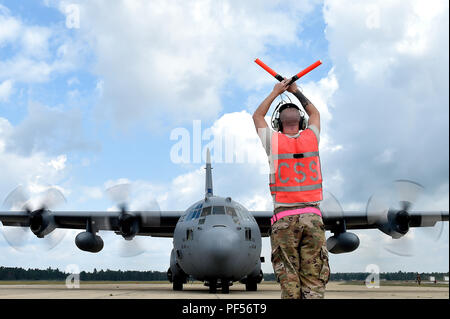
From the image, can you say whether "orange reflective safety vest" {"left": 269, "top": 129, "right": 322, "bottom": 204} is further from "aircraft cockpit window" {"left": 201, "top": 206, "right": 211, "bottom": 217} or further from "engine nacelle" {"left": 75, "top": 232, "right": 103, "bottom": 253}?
"engine nacelle" {"left": 75, "top": 232, "right": 103, "bottom": 253}

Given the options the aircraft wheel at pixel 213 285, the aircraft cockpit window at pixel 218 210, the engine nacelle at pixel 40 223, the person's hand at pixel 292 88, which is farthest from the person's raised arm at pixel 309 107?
the engine nacelle at pixel 40 223

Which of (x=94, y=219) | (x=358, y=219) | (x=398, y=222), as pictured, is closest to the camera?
(x=398, y=222)

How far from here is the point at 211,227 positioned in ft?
49.0

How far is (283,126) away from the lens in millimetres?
4332

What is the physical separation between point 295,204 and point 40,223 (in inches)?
818

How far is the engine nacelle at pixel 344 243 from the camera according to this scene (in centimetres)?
2231

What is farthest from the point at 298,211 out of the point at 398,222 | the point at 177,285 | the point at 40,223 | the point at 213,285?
the point at 40,223

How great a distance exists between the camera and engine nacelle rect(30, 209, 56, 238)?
22078 mm

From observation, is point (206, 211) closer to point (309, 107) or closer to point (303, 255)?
point (309, 107)

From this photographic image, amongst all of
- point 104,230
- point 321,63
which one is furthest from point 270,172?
point 104,230

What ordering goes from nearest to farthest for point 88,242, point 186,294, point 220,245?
point 220,245
point 186,294
point 88,242

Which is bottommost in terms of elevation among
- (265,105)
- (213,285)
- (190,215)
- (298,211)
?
(298,211)

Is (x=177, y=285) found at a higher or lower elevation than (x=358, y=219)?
lower
